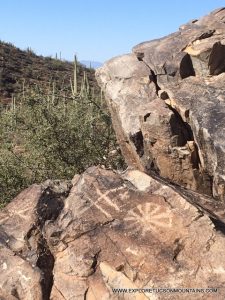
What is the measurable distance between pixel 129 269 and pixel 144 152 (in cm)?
381

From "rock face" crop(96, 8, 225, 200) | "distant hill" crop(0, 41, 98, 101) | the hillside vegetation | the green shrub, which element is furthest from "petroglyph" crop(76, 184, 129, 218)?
"distant hill" crop(0, 41, 98, 101)

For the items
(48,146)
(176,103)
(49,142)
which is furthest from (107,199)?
(49,142)

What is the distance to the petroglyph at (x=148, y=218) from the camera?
20.0 feet

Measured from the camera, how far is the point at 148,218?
621cm

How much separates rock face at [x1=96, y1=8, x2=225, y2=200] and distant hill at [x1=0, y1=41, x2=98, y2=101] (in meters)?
26.7

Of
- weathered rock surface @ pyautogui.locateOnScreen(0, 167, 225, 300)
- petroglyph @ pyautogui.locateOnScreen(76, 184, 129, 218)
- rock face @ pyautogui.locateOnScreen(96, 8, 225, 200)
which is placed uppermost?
rock face @ pyautogui.locateOnScreen(96, 8, 225, 200)

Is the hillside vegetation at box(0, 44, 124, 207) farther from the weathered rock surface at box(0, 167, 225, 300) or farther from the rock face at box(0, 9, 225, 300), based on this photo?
the weathered rock surface at box(0, 167, 225, 300)

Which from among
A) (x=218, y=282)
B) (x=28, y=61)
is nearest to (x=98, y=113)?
(x=218, y=282)

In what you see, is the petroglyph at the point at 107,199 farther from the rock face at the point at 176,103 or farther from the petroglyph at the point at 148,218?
the rock face at the point at 176,103

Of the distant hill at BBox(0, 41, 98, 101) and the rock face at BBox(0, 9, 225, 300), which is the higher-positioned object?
the distant hill at BBox(0, 41, 98, 101)

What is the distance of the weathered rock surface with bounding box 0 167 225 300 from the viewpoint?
557 cm

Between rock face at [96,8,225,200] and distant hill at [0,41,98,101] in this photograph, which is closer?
rock face at [96,8,225,200]

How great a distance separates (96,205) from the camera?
6.54m

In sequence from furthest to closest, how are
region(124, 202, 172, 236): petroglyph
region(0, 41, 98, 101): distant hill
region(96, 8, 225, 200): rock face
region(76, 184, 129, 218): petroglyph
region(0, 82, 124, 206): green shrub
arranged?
region(0, 41, 98, 101): distant hill, region(0, 82, 124, 206): green shrub, region(96, 8, 225, 200): rock face, region(76, 184, 129, 218): petroglyph, region(124, 202, 172, 236): petroglyph
